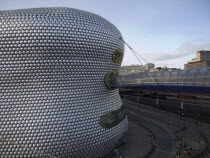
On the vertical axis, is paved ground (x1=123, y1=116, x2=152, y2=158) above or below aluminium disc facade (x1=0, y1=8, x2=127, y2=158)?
below

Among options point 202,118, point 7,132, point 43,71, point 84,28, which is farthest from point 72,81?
point 202,118

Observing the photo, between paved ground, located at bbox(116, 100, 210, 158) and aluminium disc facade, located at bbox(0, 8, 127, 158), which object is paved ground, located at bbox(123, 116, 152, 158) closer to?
paved ground, located at bbox(116, 100, 210, 158)

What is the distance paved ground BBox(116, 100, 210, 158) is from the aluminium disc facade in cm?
669

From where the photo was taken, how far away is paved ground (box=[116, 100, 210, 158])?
18922mm

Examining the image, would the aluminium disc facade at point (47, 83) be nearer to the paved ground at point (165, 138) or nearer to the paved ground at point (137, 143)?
the paved ground at point (137, 143)

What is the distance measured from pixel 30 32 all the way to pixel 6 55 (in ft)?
11.0

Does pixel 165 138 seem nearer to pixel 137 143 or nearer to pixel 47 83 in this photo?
pixel 137 143

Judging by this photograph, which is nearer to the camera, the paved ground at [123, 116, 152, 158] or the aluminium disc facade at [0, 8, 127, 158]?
the aluminium disc facade at [0, 8, 127, 158]

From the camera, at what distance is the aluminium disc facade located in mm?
15086

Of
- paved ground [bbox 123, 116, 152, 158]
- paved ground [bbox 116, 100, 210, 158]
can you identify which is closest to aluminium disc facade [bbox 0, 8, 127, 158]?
paved ground [bbox 123, 116, 152, 158]

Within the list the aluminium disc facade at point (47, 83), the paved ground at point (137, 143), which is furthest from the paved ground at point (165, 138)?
the aluminium disc facade at point (47, 83)

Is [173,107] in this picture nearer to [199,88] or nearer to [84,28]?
[199,88]

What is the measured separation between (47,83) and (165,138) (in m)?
18.6

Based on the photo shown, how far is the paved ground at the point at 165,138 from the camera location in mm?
18922
